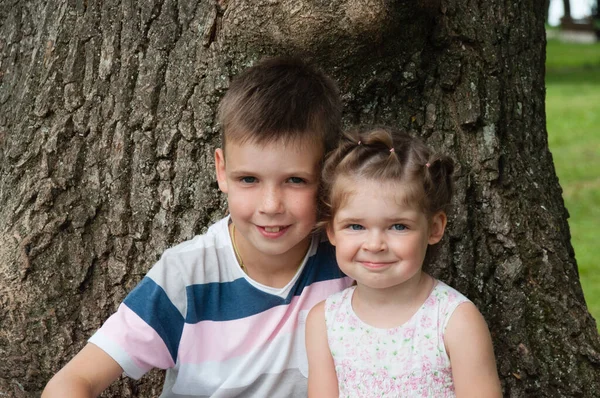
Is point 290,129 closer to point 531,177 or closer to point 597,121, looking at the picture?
point 531,177

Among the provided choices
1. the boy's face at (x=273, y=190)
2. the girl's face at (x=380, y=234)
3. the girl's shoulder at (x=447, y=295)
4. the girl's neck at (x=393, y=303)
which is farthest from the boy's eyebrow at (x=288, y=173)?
the girl's shoulder at (x=447, y=295)

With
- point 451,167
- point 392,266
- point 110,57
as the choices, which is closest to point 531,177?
point 451,167

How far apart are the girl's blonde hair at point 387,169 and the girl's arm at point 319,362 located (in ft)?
1.06

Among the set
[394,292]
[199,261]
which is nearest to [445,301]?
[394,292]

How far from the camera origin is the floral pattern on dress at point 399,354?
99.2 inches

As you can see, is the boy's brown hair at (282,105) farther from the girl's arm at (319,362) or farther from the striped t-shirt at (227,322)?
the girl's arm at (319,362)

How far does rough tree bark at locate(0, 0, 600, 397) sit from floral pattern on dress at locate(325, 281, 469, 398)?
0.52 m

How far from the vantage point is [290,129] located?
259 cm

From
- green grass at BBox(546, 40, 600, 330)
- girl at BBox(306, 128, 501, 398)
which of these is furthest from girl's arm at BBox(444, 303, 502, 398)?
green grass at BBox(546, 40, 600, 330)

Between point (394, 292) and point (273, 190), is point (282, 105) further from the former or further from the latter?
point (394, 292)

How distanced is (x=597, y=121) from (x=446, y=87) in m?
10.5

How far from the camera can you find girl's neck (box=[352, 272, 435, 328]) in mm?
2596

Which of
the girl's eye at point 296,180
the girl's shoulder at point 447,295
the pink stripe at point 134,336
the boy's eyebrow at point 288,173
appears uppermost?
the boy's eyebrow at point 288,173

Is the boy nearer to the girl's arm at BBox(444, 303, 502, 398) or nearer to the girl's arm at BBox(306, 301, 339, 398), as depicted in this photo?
the girl's arm at BBox(306, 301, 339, 398)
